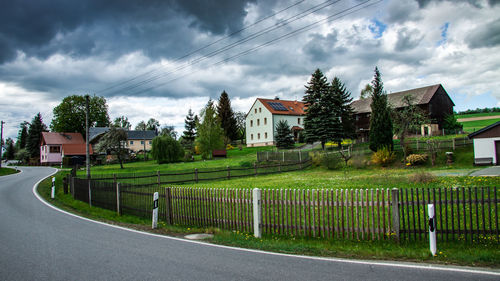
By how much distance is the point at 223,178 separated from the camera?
83.9 feet

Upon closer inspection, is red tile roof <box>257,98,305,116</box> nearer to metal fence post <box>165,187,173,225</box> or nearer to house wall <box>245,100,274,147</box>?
house wall <box>245,100,274,147</box>

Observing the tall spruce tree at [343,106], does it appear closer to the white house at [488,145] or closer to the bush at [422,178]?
the white house at [488,145]

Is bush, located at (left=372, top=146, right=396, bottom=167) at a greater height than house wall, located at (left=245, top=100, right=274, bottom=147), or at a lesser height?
lesser

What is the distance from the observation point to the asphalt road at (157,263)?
5387mm

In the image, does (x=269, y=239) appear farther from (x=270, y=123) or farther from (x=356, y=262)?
(x=270, y=123)

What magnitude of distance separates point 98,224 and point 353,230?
862cm

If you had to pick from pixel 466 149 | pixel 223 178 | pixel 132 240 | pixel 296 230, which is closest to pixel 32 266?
pixel 132 240

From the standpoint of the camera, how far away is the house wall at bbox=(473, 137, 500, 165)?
2595cm

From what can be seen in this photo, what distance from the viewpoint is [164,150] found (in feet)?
164

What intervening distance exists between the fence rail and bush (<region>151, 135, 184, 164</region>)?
3703 centimetres

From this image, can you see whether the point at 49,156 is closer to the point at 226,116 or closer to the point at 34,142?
the point at 34,142

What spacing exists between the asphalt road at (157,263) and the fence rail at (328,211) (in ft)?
5.20

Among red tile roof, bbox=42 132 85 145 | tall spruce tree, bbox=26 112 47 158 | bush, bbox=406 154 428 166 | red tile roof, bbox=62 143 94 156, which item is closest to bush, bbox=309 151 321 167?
bush, bbox=406 154 428 166

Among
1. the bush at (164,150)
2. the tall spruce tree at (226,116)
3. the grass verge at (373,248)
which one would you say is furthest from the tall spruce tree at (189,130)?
the grass verge at (373,248)
